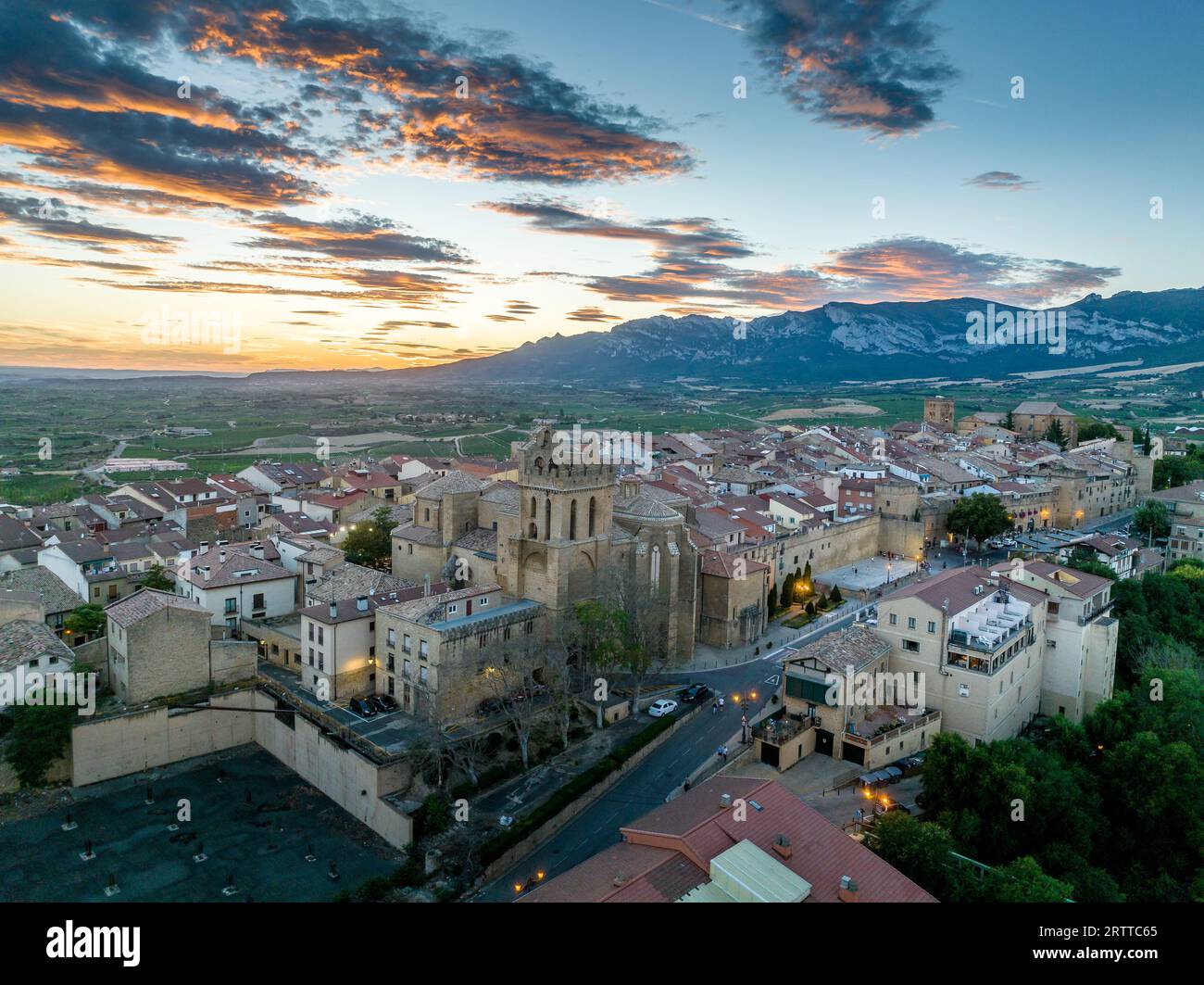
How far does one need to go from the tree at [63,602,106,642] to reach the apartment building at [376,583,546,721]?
44.9ft

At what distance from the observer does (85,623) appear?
121 ft

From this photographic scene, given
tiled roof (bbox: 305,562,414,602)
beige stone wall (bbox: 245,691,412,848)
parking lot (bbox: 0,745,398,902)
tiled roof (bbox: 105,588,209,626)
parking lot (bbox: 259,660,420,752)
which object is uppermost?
tiled roof (bbox: 305,562,414,602)

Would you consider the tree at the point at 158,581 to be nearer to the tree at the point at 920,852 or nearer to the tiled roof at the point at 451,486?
the tiled roof at the point at 451,486

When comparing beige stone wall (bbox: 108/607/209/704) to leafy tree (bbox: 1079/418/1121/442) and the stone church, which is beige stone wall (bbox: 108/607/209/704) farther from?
leafy tree (bbox: 1079/418/1121/442)

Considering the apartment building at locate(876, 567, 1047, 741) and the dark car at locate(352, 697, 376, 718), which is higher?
the apartment building at locate(876, 567, 1047, 741)

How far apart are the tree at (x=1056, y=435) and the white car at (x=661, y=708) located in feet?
278

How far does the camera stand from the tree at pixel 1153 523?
59.3 metres

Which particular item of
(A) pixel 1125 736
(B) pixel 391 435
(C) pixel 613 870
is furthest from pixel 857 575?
(B) pixel 391 435

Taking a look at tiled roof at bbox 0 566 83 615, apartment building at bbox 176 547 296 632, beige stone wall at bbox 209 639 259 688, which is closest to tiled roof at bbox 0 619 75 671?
tiled roof at bbox 0 566 83 615

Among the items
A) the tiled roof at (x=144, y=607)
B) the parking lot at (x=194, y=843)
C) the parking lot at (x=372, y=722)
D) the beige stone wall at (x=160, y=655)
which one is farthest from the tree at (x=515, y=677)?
the tiled roof at (x=144, y=607)

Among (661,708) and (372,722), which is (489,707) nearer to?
(372,722)

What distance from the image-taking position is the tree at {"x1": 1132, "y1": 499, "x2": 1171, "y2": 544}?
194 ft

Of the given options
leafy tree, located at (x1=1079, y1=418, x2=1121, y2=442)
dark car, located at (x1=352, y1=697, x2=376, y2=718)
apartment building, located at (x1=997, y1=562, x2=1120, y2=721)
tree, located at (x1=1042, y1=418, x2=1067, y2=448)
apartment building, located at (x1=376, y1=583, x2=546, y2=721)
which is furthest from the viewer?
tree, located at (x1=1042, y1=418, x2=1067, y2=448)
